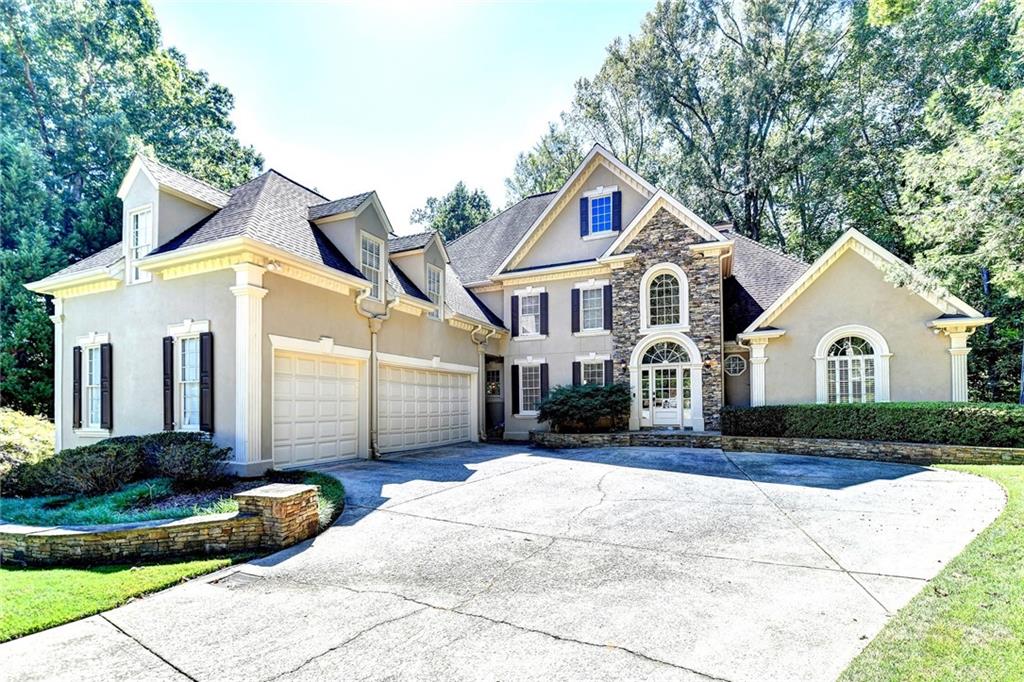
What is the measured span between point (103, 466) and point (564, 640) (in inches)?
341

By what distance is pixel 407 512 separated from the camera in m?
7.82

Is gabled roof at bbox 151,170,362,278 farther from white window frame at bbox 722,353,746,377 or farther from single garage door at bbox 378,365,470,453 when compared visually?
white window frame at bbox 722,353,746,377

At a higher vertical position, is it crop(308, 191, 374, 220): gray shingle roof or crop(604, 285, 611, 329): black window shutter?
crop(308, 191, 374, 220): gray shingle roof

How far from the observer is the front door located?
17.3m

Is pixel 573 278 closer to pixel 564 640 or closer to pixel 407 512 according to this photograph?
pixel 407 512

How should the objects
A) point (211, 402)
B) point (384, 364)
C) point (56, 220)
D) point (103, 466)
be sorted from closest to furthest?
point (103, 466) < point (211, 402) < point (384, 364) < point (56, 220)

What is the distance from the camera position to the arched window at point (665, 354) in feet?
56.8

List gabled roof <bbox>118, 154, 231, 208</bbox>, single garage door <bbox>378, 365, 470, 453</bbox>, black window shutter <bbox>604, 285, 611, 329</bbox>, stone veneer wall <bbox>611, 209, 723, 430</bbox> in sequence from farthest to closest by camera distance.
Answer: black window shutter <bbox>604, 285, 611, 329</bbox> → stone veneer wall <bbox>611, 209, 723, 430</bbox> → single garage door <bbox>378, 365, 470, 453</bbox> → gabled roof <bbox>118, 154, 231, 208</bbox>

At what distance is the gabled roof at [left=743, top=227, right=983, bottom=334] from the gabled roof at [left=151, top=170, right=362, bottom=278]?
1197cm

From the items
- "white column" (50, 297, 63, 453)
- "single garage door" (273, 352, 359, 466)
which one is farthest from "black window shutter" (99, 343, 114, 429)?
"single garage door" (273, 352, 359, 466)

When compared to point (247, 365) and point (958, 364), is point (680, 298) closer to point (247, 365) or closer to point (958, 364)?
point (958, 364)

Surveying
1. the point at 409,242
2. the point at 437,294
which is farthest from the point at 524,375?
the point at 409,242

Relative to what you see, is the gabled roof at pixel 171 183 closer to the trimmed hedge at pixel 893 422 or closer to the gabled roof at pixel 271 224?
the gabled roof at pixel 271 224

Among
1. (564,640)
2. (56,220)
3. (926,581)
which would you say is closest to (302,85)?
(564,640)
